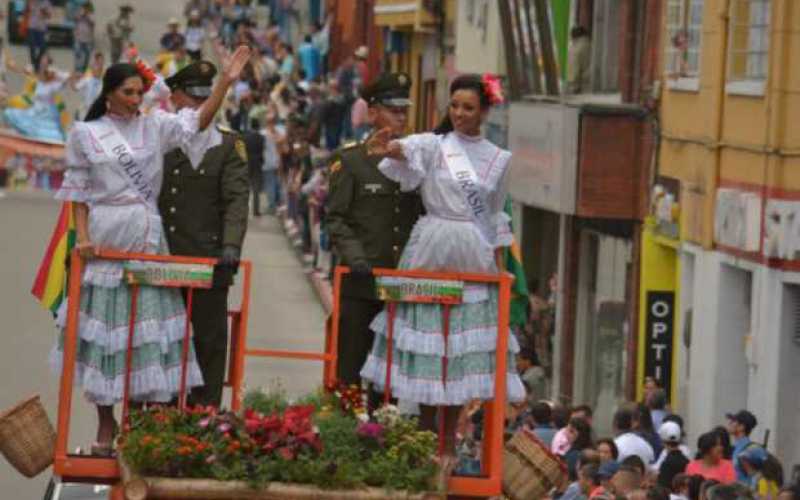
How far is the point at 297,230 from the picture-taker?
160ft

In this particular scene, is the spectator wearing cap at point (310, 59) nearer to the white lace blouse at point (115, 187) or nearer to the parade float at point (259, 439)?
the white lace blouse at point (115, 187)

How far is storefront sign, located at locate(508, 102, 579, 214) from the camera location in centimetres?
3400

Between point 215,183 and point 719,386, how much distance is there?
13054 mm

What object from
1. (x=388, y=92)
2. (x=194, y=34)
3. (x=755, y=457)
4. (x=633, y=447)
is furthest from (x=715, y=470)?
(x=194, y=34)

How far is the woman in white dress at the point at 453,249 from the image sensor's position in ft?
49.2

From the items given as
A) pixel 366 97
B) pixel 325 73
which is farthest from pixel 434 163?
pixel 325 73

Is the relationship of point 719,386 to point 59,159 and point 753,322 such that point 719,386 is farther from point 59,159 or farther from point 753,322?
point 59,159

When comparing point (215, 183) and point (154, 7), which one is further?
point (154, 7)

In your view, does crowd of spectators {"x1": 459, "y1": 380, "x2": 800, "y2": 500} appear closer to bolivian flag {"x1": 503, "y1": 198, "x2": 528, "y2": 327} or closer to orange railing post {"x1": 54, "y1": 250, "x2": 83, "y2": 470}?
bolivian flag {"x1": 503, "y1": 198, "x2": 528, "y2": 327}

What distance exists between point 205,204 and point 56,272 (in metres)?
0.86

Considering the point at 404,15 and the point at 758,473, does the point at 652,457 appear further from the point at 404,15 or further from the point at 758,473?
the point at 404,15

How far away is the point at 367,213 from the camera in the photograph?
51.4 feet

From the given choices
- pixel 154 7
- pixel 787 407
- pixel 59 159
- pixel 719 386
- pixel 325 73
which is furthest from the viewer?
pixel 154 7

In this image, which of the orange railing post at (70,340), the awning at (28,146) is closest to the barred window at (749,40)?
the orange railing post at (70,340)
